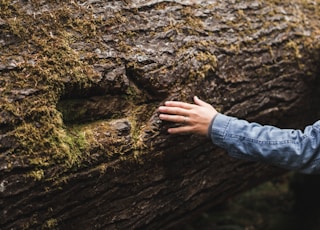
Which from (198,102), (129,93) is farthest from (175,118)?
(129,93)

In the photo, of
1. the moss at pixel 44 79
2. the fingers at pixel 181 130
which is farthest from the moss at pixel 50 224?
the fingers at pixel 181 130

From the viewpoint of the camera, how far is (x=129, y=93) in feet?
7.84

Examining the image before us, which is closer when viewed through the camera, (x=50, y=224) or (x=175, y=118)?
(x=50, y=224)

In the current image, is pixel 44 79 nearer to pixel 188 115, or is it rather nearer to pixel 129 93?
pixel 129 93

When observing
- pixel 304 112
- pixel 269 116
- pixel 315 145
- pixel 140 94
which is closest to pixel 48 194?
pixel 140 94

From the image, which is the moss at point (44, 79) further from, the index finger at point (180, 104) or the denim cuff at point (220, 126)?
the denim cuff at point (220, 126)

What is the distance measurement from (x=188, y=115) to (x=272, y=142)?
474mm

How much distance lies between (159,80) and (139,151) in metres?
0.42

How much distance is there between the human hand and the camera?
2346mm

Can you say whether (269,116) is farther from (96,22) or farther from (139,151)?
(96,22)

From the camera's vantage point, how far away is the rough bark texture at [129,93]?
6.72 feet

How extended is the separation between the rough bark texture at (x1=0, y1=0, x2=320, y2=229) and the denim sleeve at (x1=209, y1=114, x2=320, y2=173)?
34 centimetres

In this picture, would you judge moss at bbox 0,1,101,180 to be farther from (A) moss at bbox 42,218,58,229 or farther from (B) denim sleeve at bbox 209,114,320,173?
(B) denim sleeve at bbox 209,114,320,173

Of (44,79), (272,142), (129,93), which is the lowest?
(272,142)
